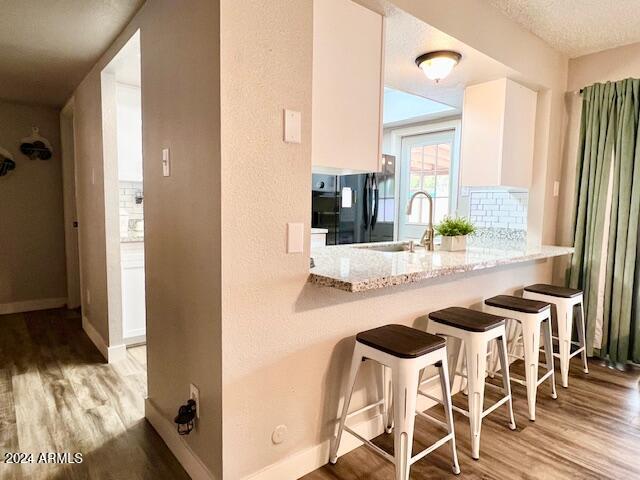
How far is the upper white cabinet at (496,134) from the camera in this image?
2.71 m

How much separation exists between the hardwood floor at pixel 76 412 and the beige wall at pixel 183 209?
210 millimetres

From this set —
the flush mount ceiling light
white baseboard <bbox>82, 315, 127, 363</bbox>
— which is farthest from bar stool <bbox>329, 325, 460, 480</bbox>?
white baseboard <bbox>82, 315, 127, 363</bbox>

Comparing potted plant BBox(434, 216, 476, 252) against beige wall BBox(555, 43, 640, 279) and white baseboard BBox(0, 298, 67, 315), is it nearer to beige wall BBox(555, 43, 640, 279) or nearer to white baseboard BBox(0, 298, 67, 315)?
beige wall BBox(555, 43, 640, 279)

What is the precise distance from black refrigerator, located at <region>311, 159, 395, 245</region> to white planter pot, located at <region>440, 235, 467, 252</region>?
1857 mm

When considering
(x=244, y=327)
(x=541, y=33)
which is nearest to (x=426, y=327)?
(x=244, y=327)

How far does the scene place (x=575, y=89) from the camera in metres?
3.12

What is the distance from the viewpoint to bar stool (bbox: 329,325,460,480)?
1.50 m

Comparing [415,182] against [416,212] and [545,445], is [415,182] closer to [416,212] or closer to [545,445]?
[416,212]

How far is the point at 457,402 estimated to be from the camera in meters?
2.38

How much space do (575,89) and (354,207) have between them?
2340 millimetres

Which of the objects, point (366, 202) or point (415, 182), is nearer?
point (366, 202)

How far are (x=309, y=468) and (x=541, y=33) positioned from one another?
3.13 metres

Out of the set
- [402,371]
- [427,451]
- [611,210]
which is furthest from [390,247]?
[611,210]

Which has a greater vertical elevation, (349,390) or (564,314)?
(564,314)
